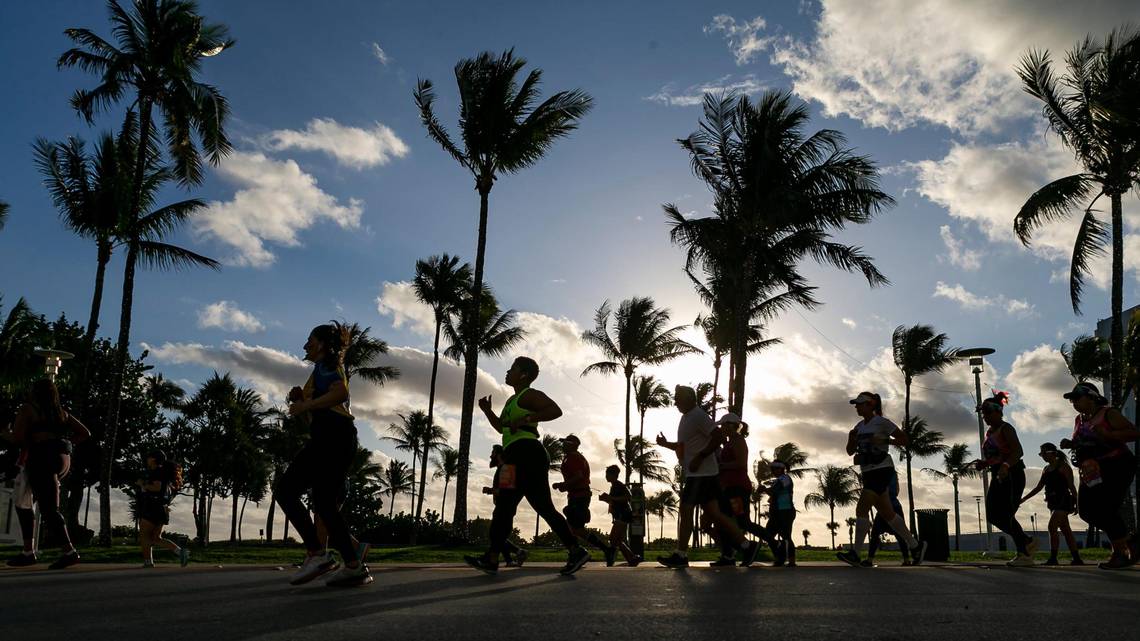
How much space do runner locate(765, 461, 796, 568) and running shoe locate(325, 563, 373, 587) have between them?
5868mm

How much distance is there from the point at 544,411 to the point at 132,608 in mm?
3352

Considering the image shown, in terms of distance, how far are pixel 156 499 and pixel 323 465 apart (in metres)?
5.76

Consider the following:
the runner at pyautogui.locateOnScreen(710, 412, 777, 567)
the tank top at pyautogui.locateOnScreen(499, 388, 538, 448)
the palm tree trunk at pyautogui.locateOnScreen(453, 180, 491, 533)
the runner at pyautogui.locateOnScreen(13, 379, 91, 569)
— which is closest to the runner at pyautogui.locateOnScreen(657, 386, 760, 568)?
the runner at pyautogui.locateOnScreen(710, 412, 777, 567)

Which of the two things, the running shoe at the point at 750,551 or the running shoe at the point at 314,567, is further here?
the running shoe at the point at 750,551

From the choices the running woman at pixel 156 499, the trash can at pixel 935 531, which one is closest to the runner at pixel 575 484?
the running woman at pixel 156 499

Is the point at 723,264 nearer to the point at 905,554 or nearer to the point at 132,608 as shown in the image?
the point at 905,554

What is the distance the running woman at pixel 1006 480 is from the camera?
10.2 m

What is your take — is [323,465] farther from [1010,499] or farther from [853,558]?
[1010,499]

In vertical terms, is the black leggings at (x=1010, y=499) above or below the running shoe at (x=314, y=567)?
above

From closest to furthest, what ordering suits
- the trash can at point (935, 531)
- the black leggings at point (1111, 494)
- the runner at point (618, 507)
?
the black leggings at point (1111, 494) → the runner at point (618, 507) → the trash can at point (935, 531)

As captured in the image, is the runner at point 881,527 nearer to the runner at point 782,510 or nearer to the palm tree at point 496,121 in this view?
the runner at point 782,510

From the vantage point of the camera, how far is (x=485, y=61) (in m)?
26.2

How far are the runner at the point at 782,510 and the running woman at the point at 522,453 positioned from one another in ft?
13.5

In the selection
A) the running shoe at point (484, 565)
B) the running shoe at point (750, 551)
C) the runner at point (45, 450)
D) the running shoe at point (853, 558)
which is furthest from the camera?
the running shoe at point (853, 558)
